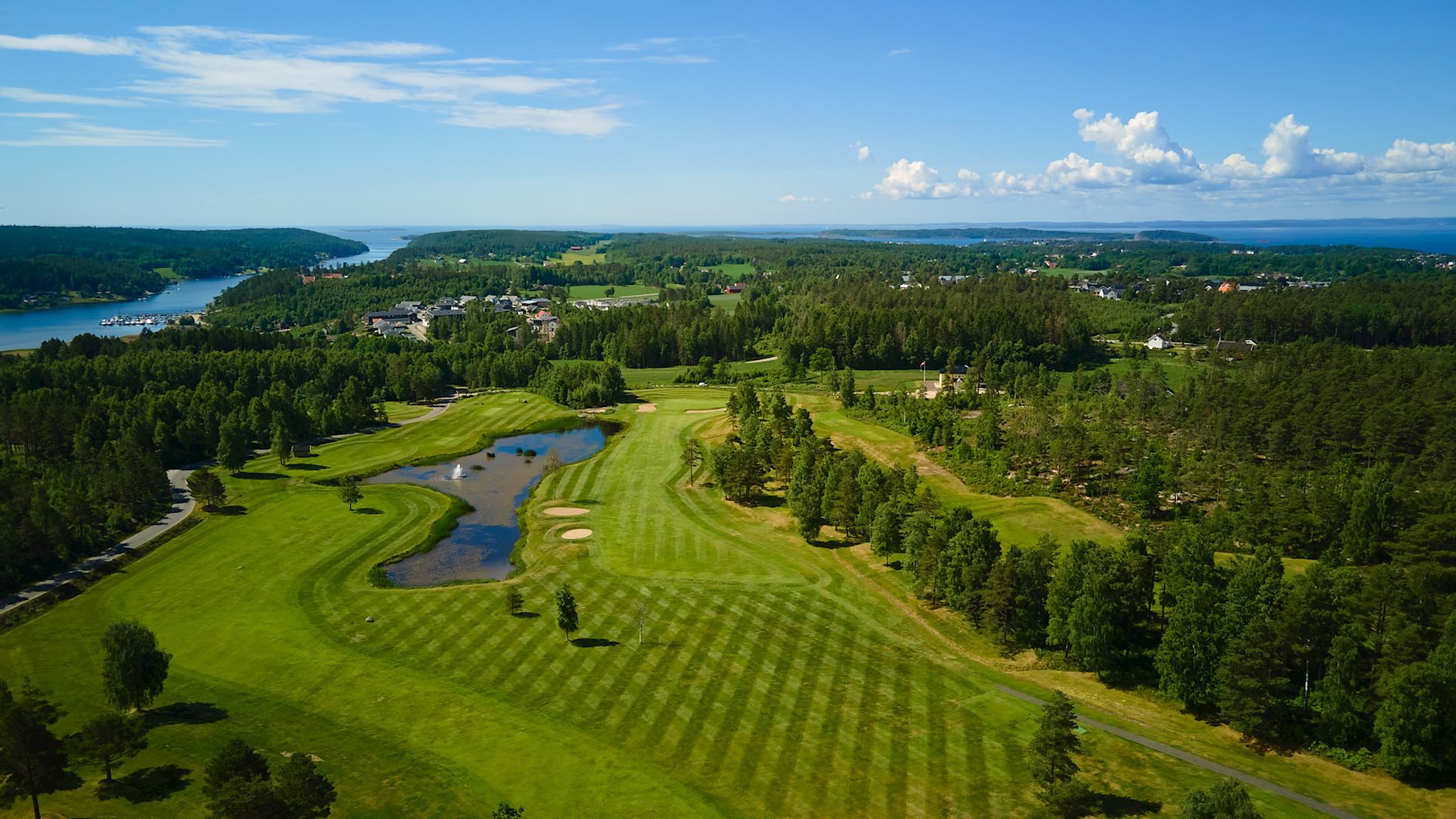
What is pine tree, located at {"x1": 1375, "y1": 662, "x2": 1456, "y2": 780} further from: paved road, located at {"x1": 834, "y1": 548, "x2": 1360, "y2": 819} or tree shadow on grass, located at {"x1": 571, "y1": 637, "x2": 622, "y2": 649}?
tree shadow on grass, located at {"x1": 571, "y1": 637, "x2": 622, "y2": 649}

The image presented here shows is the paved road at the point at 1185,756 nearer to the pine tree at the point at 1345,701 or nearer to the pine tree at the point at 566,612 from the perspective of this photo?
the pine tree at the point at 1345,701

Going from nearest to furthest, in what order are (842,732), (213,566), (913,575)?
1. (842,732)
2. (913,575)
3. (213,566)

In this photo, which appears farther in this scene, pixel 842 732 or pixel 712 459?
pixel 712 459

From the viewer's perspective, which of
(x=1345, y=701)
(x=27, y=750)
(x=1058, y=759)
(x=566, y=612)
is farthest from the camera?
(x=566, y=612)

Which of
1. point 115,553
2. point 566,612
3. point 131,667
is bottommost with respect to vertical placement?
point 115,553

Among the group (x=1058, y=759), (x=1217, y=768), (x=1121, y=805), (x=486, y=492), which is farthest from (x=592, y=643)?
(x=486, y=492)

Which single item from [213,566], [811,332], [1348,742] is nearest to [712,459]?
[213,566]

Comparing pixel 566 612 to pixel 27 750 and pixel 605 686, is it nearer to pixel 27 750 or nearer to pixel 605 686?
pixel 605 686

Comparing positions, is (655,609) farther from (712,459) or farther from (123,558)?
(123,558)
